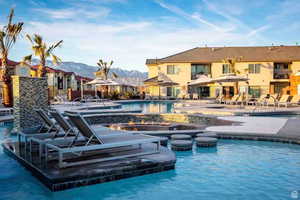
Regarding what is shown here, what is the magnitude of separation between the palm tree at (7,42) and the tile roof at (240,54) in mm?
25103

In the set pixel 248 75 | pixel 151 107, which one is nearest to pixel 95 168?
pixel 151 107

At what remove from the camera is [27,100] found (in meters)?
10.2

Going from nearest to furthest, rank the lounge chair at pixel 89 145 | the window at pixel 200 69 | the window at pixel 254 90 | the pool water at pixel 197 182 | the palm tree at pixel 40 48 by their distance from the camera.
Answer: the pool water at pixel 197 182
the lounge chair at pixel 89 145
the palm tree at pixel 40 48
the window at pixel 254 90
the window at pixel 200 69

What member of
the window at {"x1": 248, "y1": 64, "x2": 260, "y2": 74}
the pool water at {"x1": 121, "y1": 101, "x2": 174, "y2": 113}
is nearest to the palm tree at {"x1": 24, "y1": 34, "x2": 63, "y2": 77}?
the pool water at {"x1": 121, "y1": 101, "x2": 174, "y2": 113}

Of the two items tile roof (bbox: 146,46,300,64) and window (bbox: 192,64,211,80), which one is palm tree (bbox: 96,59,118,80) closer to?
tile roof (bbox: 146,46,300,64)

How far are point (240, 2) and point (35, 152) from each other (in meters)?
21.3

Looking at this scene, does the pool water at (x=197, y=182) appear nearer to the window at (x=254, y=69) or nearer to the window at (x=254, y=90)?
the window at (x=254, y=90)

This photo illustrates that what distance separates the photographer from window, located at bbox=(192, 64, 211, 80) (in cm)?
4081

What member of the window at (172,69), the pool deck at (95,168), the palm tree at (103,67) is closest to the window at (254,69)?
the window at (172,69)

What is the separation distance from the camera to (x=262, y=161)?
728cm

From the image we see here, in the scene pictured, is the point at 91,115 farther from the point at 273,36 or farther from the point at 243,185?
the point at 273,36

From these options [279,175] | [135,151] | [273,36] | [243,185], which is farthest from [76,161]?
[273,36]

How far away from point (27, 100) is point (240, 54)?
3560cm

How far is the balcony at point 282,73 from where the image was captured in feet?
125
